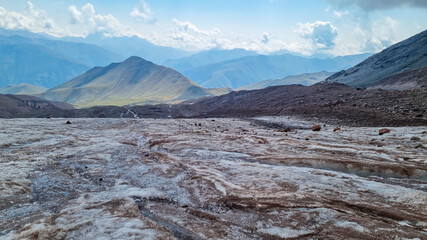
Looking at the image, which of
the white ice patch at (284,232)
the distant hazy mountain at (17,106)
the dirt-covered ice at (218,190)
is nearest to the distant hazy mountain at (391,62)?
the dirt-covered ice at (218,190)

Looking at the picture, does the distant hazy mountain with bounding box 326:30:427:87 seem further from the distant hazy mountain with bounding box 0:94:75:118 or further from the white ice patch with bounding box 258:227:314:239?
the distant hazy mountain with bounding box 0:94:75:118

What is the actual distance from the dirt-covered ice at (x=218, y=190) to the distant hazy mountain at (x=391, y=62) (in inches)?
3606

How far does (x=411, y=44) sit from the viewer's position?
113 m

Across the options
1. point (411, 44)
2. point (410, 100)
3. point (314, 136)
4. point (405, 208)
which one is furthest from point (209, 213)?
point (411, 44)

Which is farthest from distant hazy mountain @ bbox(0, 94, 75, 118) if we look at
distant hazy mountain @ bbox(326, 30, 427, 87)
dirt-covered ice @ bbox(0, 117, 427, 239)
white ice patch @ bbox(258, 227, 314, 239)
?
distant hazy mountain @ bbox(326, 30, 427, 87)

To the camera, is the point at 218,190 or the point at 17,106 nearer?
the point at 218,190

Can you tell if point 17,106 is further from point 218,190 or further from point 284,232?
point 284,232

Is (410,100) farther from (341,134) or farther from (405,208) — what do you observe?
(405,208)

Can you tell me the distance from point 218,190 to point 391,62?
12789 cm

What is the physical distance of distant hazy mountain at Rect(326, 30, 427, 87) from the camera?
9400 cm

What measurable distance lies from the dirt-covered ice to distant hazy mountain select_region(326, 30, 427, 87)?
9160 centimetres

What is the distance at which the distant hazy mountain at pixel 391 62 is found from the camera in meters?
94.0

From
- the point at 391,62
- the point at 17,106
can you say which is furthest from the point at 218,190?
the point at 17,106

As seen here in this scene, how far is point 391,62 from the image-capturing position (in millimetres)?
108312
